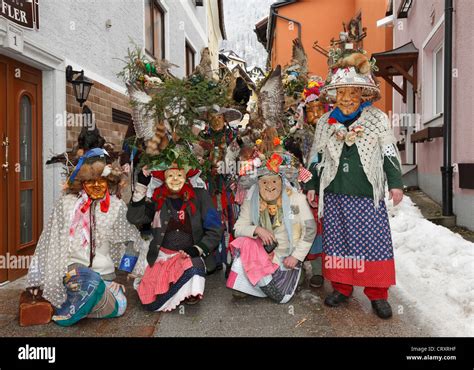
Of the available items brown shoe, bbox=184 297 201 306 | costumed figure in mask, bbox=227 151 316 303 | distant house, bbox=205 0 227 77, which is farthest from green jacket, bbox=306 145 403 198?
distant house, bbox=205 0 227 77

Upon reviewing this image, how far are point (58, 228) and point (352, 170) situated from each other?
2305 millimetres

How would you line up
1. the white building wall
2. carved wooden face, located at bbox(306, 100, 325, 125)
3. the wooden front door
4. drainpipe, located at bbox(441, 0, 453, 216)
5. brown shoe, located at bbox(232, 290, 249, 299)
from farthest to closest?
drainpipe, located at bbox(441, 0, 453, 216)
the white building wall
carved wooden face, located at bbox(306, 100, 325, 125)
the wooden front door
brown shoe, located at bbox(232, 290, 249, 299)

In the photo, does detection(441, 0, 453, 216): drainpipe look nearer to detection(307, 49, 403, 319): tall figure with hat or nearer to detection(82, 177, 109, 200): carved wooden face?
detection(307, 49, 403, 319): tall figure with hat

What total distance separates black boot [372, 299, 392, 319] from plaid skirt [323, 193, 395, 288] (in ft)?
0.46

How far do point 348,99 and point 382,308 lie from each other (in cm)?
162

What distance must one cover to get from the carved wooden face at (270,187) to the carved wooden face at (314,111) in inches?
40.0

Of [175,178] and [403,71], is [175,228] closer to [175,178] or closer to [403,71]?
[175,178]

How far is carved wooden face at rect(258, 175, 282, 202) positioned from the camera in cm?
379

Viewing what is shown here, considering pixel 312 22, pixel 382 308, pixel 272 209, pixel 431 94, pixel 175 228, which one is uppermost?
pixel 312 22

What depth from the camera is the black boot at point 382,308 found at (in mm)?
3295

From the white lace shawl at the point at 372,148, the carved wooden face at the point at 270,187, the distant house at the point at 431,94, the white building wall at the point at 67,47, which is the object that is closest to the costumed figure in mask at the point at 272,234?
the carved wooden face at the point at 270,187

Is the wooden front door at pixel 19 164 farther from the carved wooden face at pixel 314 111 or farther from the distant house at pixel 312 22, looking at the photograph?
the distant house at pixel 312 22

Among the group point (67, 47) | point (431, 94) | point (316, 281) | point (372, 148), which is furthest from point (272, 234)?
point (431, 94)

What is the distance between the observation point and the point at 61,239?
11.0 feet
